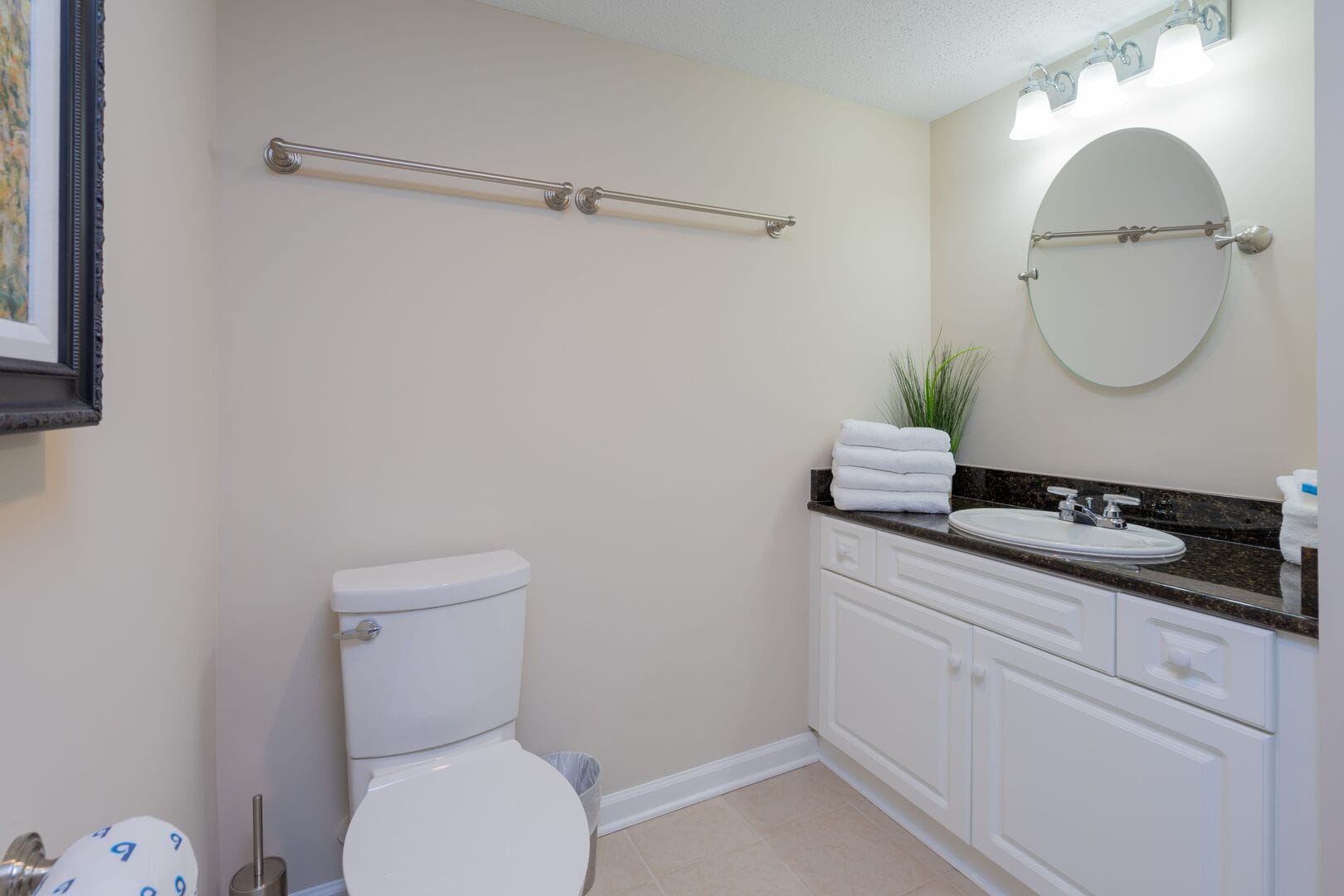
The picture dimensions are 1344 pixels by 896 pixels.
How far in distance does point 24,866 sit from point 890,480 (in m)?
1.84

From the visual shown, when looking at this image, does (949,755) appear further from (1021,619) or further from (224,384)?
(224,384)

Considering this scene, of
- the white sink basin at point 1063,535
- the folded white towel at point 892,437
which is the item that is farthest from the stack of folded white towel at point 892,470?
the white sink basin at point 1063,535

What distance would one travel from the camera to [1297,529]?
124 cm

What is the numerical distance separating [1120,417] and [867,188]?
43.6 inches

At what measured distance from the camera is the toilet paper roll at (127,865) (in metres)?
0.47

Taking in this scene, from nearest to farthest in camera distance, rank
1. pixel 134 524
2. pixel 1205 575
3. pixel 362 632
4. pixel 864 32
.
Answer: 1. pixel 134 524
2. pixel 1205 575
3. pixel 362 632
4. pixel 864 32

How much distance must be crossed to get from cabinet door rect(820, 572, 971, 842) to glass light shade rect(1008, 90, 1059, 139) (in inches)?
57.4

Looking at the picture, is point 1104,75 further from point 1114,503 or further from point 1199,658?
point 1199,658

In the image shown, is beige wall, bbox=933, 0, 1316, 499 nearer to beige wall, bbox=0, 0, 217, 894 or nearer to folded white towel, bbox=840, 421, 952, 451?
folded white towel, bbox=840, 421, 952, 451

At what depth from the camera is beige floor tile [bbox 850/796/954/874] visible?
5.56ft

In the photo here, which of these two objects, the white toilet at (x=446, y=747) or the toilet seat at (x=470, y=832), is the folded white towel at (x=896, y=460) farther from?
the toilet seat at (x=470, y=832)

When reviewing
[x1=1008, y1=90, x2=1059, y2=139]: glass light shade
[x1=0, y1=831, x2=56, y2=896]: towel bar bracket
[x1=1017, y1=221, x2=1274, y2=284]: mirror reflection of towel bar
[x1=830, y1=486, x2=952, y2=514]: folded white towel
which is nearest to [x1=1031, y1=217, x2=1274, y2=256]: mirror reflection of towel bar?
[x1=1017, y1=221, x2=1274, y2=284]: mirror reflection of towel bar

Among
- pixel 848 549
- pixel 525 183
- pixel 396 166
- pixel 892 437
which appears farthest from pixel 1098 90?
pixel 396 166

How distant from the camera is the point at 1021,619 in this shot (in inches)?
56.8
